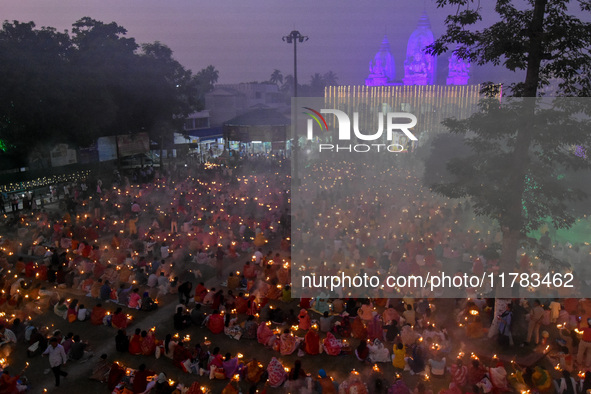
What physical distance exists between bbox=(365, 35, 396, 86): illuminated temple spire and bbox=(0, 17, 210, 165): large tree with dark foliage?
6381cm

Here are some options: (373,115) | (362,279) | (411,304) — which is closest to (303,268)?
(362,279)

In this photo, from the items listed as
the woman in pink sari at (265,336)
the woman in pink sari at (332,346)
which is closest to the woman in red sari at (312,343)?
the woman in pink sari at (332,346)

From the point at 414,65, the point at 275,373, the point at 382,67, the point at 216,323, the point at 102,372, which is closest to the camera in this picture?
the point at 275,373

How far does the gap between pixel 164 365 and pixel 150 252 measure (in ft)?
22.6

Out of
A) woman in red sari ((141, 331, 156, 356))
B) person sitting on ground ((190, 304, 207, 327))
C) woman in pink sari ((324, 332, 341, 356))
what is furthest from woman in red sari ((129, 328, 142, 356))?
woman in pink sari ((324, 332, 341, 356))

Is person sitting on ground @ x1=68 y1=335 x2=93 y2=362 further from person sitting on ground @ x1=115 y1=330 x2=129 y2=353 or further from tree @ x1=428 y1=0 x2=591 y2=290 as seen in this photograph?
tree @ x1=428 y1=0 x2=591 y2=290

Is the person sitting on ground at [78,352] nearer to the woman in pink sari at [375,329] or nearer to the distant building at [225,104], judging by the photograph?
the woman in pink sari at [375,329]

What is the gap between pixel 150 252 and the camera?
15.7 m

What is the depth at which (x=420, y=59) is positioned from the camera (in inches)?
3526

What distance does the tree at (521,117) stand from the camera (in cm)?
870

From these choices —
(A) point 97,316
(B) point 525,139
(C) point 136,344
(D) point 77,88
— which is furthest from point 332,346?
(D) point 77,88

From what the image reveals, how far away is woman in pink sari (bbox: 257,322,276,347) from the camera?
10.1 metres

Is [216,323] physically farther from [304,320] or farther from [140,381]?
[140,381]

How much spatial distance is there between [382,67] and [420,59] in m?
8.52
